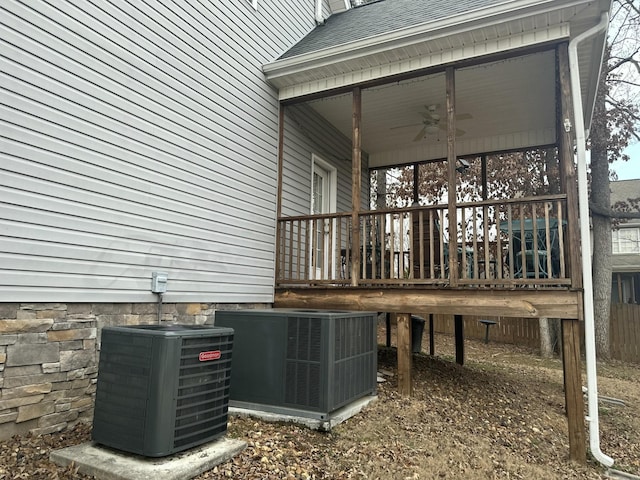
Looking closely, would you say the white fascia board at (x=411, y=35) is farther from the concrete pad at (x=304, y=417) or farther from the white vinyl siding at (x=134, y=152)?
the concrete pad at (x=304, y=417)

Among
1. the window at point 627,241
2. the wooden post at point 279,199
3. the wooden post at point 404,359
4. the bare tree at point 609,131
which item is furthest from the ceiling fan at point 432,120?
the window at point 627,241

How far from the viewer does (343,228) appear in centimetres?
860

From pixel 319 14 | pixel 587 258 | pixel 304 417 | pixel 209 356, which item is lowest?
pixel 304 417

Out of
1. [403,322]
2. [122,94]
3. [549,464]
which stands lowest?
[549,464]

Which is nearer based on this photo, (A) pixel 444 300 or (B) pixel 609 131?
(A) pixel 444 300

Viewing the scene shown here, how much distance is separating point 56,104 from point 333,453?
10.8ft

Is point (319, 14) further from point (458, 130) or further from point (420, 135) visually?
point (458, 130)

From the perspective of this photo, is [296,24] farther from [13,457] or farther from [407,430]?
[13,457]

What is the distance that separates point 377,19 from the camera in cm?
690

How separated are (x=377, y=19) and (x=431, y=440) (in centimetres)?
585

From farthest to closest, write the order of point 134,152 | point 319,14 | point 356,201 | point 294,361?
point 319,14, point 356,201, point 134,152, point 294,361

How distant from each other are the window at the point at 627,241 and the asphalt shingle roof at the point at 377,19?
17523 millimetres

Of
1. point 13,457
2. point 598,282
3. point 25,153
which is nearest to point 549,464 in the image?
point 13,457

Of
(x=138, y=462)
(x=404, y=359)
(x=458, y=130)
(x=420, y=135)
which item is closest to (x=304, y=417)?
(x=138, y=462)
